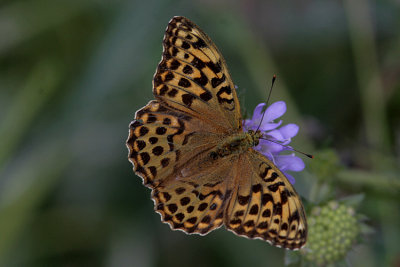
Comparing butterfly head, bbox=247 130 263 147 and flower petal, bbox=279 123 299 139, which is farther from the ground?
flower petal, bbox=279 123 299 139

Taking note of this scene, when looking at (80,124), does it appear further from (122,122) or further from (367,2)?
(367,2)

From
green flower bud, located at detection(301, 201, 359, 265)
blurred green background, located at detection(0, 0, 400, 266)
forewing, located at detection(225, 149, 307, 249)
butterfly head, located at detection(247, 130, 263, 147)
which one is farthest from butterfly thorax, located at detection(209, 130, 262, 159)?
blurred green background, located at detection(0, 0, 400, 266)

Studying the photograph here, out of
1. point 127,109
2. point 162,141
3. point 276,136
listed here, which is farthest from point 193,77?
point 127,109

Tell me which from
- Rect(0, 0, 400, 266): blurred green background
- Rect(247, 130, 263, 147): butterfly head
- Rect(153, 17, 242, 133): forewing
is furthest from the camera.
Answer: Rect(0, 0, 400, 266): blurred green background

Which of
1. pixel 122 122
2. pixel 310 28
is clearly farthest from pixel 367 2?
pixel 122 122

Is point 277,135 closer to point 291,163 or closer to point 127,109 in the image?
point 291,163

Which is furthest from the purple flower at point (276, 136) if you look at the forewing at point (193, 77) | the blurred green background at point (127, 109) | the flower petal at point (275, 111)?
the blurred green background at point (127, 109)

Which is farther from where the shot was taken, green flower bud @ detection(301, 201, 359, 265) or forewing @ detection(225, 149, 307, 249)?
green flower bud @ detection(301, 201, 359, 265)

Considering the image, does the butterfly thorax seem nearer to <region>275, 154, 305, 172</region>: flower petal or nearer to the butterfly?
the butterfly
